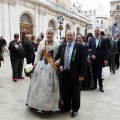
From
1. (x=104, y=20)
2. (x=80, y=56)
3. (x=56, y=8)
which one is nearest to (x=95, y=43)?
(x=80, y=56)

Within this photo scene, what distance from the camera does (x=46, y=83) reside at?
144 inches

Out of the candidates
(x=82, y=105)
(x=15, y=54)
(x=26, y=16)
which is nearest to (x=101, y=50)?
(x=82, y=105)

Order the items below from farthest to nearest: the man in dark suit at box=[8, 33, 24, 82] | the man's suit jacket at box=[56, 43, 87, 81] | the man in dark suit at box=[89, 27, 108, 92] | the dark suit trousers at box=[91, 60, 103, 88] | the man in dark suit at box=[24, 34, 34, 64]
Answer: the man in dark suit at box=[24, 34, 34, 64], the man in dark suit at box=[8, 33, 24, 82], the dark suit trousers at box=[91, 60, 103, 88], the man in dark suit at box=[89, 27, 108, 92], the man's suit jacket at box=[56, 43, 87, 81]

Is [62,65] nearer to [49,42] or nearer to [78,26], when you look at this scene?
[49,42]

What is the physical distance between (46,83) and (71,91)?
1.82ft

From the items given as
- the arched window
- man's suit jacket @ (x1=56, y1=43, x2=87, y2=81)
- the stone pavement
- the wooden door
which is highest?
the arched window

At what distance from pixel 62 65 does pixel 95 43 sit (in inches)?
80.7

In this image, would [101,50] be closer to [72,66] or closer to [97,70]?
[97,70]

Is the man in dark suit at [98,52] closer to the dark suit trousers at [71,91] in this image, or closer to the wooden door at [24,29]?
the dark suit trousers at [71,91]

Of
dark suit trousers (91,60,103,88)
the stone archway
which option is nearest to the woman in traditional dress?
dark suit trousers (91,60,103,88)

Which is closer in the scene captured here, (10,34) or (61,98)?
(61,98)

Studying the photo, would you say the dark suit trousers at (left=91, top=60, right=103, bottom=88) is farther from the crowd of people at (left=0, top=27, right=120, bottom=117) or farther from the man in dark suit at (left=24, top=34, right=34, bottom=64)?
the man in dark suit at (left=24, top=34, right=34, bottom=64)

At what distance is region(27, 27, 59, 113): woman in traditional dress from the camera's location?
363cm

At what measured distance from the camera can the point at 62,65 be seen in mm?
3715
